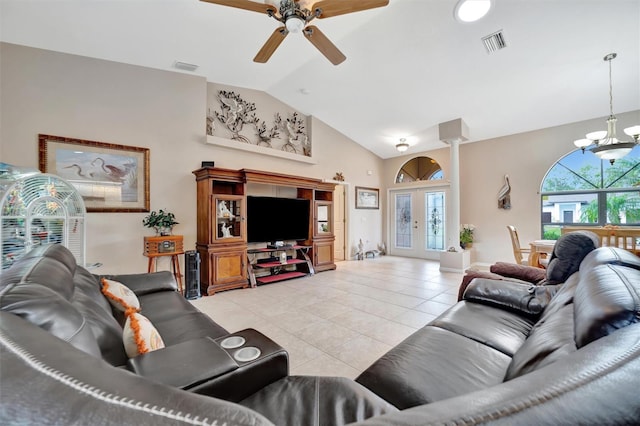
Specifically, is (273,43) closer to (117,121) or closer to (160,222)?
(117,121)

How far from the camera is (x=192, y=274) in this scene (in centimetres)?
382

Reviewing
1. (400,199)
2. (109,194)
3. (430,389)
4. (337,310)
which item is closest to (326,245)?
(337,310)

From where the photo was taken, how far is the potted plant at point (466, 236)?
20.0 feet

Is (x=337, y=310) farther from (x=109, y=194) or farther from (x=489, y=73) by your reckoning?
(x=489, y=73)

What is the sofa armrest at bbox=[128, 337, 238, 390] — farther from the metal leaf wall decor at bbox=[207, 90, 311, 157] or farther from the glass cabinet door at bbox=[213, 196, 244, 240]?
the metal leaf wall decor at bbox=[207, 90, 311, 157]

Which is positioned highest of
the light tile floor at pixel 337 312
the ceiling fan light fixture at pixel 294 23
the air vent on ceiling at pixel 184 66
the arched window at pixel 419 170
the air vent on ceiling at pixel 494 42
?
the air vent on ceiling at pixel 494 42

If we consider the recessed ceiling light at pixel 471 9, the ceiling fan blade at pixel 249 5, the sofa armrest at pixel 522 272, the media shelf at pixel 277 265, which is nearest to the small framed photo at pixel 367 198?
the media shelf at pixel 277 265

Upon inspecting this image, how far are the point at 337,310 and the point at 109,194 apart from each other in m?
3.43

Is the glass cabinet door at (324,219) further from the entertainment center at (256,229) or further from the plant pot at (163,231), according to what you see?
the plant pot at (163,231)

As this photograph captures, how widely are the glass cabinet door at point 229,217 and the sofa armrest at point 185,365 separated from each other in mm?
3246

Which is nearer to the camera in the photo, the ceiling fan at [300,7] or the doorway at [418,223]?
the ceiling fan at [300,7]

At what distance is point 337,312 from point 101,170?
3636 millimetres

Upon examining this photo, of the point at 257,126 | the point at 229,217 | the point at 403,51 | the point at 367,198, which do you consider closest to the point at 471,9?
the point at 403,51

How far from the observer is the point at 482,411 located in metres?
0.37
